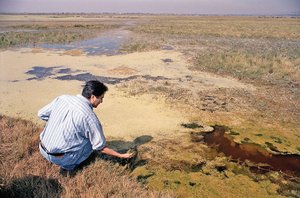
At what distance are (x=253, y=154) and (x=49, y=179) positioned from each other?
374 centimetres

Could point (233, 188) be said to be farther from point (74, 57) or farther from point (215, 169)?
point (74, 57)

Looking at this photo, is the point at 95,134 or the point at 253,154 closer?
the point at 95,134

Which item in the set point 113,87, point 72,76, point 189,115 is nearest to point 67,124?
point 189,115

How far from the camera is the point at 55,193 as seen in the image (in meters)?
3.41

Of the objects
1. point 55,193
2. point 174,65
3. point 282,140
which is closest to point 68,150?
point 55,193

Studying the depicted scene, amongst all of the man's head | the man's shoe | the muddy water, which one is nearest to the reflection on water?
the muddy water

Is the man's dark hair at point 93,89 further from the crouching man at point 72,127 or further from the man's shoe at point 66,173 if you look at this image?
the man's shoe at point 66,173

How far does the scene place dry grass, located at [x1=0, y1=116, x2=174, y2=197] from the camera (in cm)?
343

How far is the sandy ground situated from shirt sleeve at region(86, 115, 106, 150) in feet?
9.40

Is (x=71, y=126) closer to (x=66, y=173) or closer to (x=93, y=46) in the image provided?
(x=66, y=173)

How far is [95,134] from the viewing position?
3266mm

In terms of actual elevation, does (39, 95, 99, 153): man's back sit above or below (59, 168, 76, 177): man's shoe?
above

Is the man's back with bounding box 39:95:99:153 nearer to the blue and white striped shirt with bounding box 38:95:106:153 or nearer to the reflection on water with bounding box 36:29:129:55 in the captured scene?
the blue and white striped shirt with bounding box 38:95:106:153

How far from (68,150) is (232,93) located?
6808 millimetres
